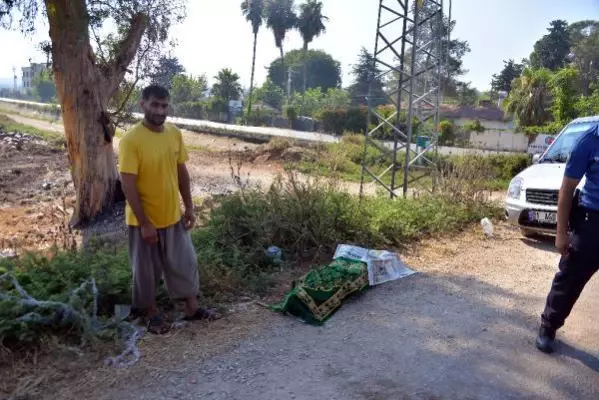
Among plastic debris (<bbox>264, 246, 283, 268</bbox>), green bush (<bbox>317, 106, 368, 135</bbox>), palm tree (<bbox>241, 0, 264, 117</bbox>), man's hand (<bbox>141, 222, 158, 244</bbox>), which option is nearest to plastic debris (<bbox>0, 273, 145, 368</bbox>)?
man's hand (<bbox>141, 222, 158, 244</bbox>)

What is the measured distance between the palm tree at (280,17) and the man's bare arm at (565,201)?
56.0 metres

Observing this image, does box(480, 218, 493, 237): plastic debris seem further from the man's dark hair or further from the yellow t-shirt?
the man's dark hair

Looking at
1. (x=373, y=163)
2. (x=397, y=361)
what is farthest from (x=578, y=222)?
(x=373, y=163)

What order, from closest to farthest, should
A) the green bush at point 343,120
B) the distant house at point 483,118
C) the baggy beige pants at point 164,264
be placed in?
the baggy beige pants at point 164,264
the distant house at point 483,118
the green bush at point 343,120

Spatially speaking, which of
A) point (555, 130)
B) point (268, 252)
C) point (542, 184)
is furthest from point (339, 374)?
point (555, 130)

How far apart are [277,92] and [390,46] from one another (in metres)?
57.0

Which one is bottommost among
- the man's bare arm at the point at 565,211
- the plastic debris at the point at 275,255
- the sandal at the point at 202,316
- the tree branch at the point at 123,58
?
the sandal at the point at 202,316

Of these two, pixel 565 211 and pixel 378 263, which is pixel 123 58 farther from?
pixel 565 211

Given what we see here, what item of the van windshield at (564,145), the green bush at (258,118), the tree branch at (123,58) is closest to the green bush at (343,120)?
the green bush at (258,118)

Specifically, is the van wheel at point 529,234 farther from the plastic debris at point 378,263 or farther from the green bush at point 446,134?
the green bush at point 446,134

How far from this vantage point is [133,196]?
351 centimetres

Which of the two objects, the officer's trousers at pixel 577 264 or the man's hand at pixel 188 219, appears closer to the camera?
the officer's trousers at pixel 577 264

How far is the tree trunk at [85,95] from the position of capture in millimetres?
9352

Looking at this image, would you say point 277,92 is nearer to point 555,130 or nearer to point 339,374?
point 555,130
